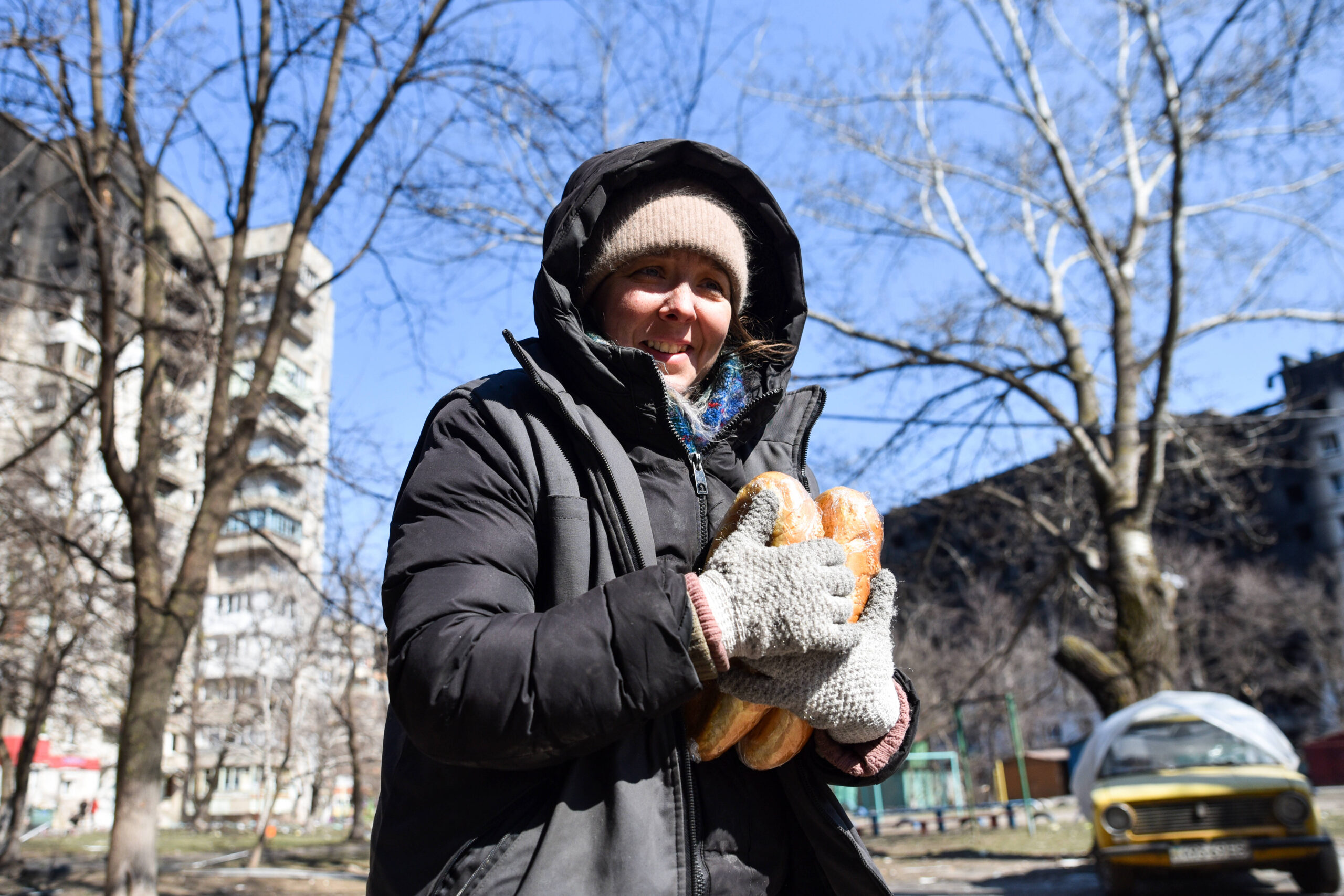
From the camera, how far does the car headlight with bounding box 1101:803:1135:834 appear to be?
898cm

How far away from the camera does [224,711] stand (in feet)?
123

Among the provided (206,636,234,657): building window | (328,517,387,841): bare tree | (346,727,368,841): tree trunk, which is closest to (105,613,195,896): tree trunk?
(328,517,387,841): bare tree

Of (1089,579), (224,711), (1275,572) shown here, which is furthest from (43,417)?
(1275,572)

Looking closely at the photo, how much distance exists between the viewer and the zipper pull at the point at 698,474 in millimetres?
1658

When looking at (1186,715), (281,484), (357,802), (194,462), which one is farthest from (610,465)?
(194,462)

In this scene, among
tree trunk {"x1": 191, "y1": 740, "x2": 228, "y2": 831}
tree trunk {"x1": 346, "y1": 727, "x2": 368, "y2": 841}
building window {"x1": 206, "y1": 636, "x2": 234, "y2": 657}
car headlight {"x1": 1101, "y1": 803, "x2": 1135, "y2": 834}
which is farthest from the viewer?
tree trunk {"x1": 191, "y1": 740, "x2": 228, "y2": 831}

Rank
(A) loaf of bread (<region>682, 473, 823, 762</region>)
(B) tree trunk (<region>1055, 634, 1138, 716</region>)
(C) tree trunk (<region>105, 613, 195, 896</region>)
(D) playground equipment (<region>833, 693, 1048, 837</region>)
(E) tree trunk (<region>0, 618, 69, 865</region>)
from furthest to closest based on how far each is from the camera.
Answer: (D) playground equipment (<region>833, 693, 1048, 837</region>) < (E) tree trunk (<region>0, 618, 69, 865</region>) < (B) tree trunk (<region>1055, 634, 1138, 716</region>) < (C) tree trunk (<region>105, 613, 195, 896</region>) < (A) loaf of bread (<region>682, 473, 823, 762</region>)

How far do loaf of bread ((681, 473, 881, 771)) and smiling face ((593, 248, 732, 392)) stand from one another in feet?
1.30

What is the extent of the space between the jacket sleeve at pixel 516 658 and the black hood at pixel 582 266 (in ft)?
1.37

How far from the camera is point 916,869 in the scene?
12.8 m

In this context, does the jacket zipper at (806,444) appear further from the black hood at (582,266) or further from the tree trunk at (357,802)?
the tree trunk at (357,802)

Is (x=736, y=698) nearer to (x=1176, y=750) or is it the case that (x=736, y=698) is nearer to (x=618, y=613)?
(x=618, y=613)

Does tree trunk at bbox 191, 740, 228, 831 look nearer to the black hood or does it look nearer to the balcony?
the balcony

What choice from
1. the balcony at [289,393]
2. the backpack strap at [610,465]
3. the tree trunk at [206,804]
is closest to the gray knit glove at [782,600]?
the backpack strap at [610,465]
